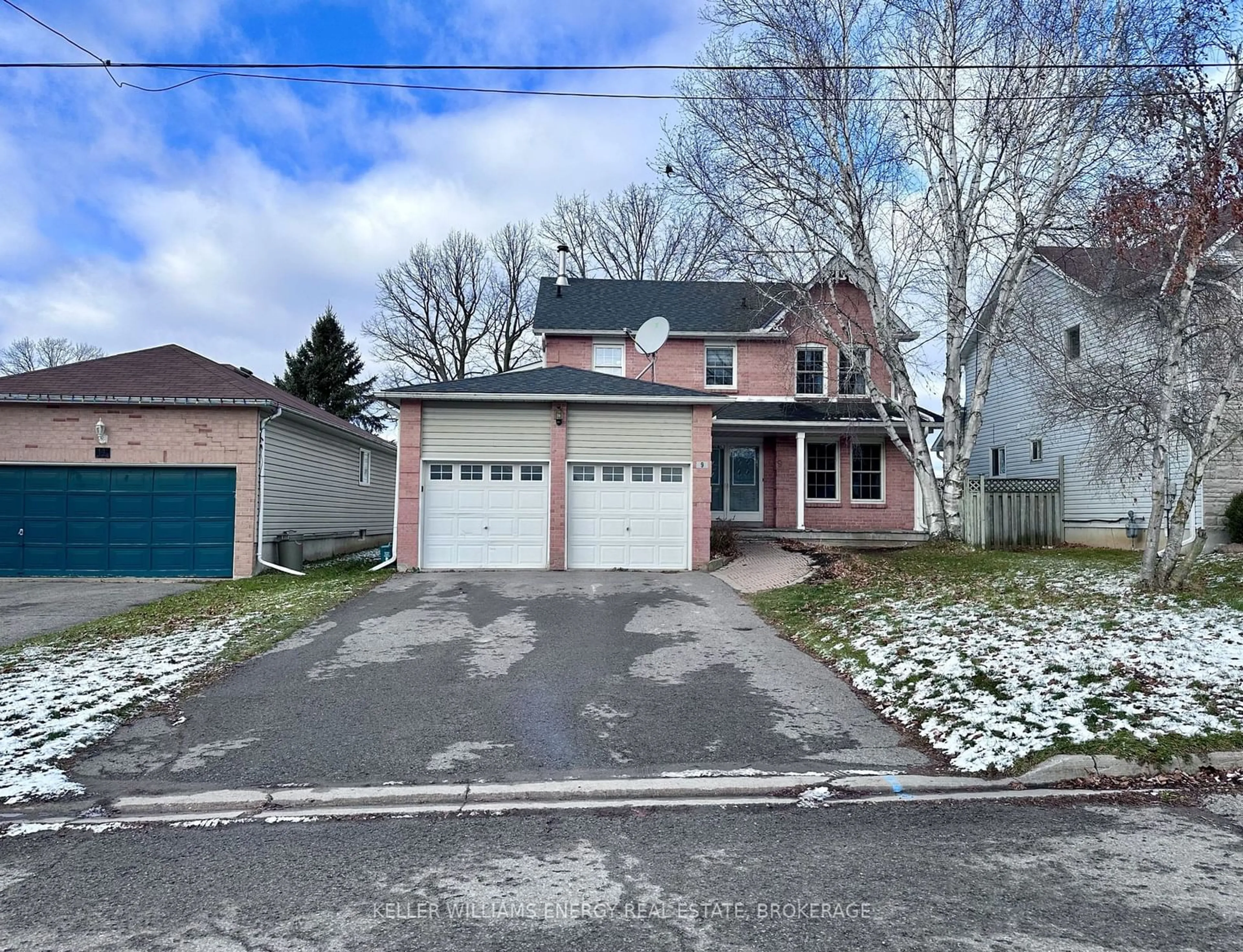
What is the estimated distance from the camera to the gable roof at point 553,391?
1534 cm

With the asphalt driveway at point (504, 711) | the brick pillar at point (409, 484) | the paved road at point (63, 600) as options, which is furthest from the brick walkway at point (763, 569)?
the paved road at point (63, 600)

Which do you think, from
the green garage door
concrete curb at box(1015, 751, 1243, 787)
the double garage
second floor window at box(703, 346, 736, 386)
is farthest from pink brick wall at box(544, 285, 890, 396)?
concrete curb at box(1015, 751, 1243, 787)

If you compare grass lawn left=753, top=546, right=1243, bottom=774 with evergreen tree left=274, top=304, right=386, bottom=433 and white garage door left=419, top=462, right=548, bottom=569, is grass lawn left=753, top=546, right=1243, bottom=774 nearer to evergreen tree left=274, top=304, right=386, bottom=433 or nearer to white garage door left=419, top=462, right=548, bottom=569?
white garage door left=419, top=462, right=548, bottom=569

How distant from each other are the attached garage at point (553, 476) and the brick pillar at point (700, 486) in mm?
19

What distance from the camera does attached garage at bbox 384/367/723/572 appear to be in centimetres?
1546

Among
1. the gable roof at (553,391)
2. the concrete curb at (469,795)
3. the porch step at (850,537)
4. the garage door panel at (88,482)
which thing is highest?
the gable roof at (553,391)

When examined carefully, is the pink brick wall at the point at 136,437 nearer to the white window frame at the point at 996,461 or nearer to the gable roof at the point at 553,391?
the gable roof at the point at 553,391

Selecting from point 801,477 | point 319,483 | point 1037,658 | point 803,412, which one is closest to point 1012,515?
point 801,477

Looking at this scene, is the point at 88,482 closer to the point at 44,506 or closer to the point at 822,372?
the point at 44,506

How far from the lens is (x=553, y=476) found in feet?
51.2

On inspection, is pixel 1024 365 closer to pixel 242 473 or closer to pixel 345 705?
pixel 242 473

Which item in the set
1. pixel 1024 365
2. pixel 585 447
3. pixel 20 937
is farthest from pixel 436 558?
pixel 1024 365

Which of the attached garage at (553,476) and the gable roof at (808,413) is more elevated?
the gable roof at (808,413)

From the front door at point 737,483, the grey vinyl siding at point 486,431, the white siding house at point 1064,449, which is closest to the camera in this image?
the grey vinyl siding at point 486,431
